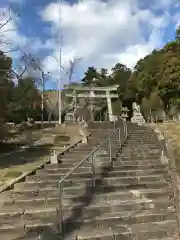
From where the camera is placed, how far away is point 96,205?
6.84 meters

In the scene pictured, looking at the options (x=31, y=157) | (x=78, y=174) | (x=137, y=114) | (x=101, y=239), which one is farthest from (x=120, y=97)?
(x=101, y=239)

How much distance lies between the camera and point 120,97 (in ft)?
145

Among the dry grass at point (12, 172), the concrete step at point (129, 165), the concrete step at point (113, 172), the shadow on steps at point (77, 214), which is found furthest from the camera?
the concrete step at point (129, 165)

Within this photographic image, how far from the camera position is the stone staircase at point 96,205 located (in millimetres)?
5812

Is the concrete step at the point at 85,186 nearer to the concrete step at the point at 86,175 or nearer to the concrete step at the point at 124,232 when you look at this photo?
the concrete step at the point at 86,175

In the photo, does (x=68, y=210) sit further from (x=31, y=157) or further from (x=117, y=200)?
(x=31, y=157)

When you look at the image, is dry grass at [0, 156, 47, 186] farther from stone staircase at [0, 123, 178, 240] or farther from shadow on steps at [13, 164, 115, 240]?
shadow on steps at [13, 164, 115, 240]

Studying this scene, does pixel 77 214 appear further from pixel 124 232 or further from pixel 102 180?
pixel 102 180

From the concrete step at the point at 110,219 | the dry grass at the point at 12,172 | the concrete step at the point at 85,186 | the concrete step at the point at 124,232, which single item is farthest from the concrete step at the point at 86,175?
the concrete step at the point at 124,232

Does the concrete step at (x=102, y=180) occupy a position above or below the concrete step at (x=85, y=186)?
above

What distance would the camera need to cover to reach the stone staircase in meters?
5.81

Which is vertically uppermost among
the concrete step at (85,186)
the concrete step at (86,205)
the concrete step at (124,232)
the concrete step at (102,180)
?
the concrete step at (102,180)

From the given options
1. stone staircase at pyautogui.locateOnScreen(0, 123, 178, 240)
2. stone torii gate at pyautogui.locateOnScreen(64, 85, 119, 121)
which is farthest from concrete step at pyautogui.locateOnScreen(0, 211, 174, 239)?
stone torii gate at pyautogui.locateOnScreen(64, 85, 119, 121)

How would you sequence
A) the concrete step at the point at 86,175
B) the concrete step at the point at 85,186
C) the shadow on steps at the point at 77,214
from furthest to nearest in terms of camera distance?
the concrete step at the point at 86,175 < the concrete step at the point at 85,186 < the shadow on steps at the point at 77,214
